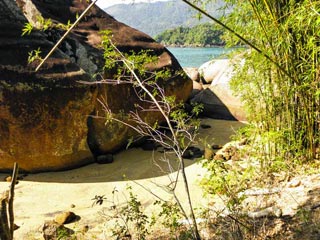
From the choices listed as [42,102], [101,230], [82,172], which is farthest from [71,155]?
[101,230]

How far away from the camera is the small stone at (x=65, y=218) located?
11.7 ft

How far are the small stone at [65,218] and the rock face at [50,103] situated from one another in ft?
4.64

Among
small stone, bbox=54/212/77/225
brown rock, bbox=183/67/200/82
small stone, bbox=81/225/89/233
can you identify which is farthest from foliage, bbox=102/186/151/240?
brown rock, bbox=183/67/200/82

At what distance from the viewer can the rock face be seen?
4.66 m

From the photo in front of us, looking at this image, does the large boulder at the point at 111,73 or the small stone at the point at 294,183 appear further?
the large boulder at the point at 111,73

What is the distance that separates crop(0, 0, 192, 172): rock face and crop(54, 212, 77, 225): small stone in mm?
1415

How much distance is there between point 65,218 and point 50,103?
1738 mm

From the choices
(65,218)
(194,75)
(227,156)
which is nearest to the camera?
Result: (65,218)

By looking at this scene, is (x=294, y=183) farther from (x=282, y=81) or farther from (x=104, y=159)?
(x=104, y=159)

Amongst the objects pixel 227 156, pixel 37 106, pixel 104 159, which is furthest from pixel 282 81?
pixel 37 106

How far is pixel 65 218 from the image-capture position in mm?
3570

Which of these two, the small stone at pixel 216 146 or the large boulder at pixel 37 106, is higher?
the large boulder at pixel 37 106

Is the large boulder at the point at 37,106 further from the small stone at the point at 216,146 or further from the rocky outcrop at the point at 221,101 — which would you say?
the rocky outcrop at the point at 221,101

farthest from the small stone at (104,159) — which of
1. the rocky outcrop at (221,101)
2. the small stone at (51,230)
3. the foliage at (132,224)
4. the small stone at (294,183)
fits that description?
the rocky outcrop at (221,101)
